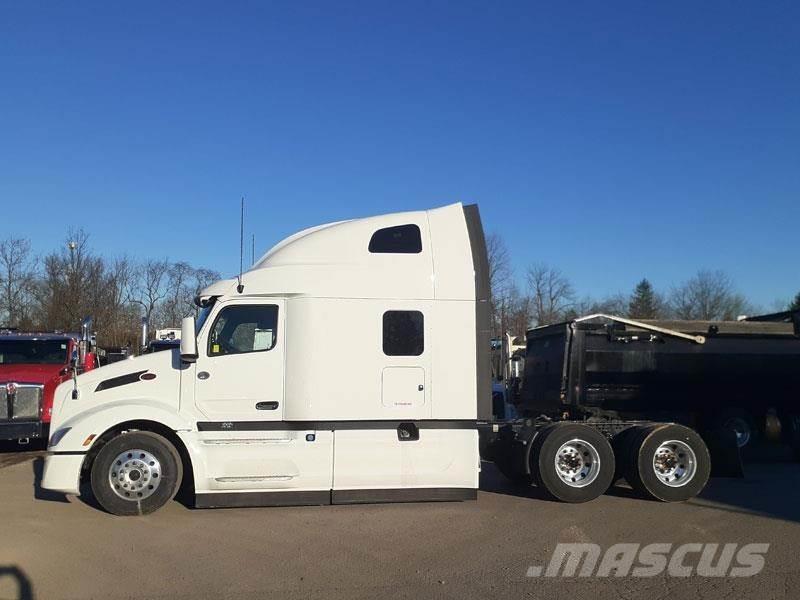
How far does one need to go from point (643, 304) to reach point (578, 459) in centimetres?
6003

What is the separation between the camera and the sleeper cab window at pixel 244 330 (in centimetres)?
817

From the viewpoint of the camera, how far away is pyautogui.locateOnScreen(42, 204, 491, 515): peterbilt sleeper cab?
793cm

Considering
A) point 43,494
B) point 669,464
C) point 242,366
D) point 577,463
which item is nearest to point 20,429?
point 43,494

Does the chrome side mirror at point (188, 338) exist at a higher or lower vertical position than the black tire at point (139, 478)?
higher

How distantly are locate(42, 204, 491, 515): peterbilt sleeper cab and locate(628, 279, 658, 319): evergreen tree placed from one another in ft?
168

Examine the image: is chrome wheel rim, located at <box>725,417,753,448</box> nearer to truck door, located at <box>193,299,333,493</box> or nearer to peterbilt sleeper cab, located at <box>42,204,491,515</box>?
peterbilt sleeper cab, located at <box>42,204,491,515</box>

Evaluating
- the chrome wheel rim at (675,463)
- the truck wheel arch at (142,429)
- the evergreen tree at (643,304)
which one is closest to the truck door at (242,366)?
the truck wheel arch at (142,429)

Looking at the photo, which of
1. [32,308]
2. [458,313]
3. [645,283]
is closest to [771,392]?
[458,313]

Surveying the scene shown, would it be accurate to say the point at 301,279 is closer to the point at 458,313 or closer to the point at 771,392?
the point at 458,313

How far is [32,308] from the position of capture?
142ft

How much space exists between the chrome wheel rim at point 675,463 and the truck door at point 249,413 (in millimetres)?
4230

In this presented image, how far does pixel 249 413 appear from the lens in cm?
805

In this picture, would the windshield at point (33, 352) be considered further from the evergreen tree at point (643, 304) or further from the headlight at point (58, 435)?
the evergreen tree at point (643, 304)

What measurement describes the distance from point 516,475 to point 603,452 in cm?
134
